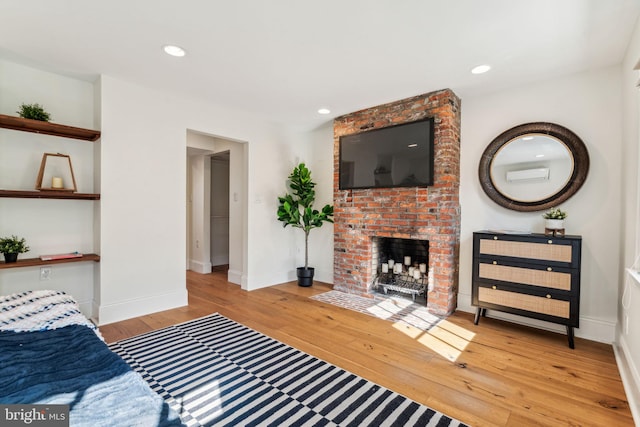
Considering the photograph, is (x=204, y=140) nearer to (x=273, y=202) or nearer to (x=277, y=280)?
Result: (x=273, y=202)

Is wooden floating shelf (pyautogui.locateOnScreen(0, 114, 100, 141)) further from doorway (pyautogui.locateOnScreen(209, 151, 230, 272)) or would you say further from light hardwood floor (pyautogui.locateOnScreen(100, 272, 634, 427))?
doorway (pyautogui.locateOnScreen(209, 151, 230, 272))

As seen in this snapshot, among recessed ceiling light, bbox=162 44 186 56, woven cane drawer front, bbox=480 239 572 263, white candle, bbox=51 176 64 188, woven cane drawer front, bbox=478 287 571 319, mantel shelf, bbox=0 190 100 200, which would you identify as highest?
recessed ceiling light, bbox=162 44 186 56

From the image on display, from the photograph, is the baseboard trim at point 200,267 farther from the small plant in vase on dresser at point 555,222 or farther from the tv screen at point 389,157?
the small plant in vase on dresser at point 555,222

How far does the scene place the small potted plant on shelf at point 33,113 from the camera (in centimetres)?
260

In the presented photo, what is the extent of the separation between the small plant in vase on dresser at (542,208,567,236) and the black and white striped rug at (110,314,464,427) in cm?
199

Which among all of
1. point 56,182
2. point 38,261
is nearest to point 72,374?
point 38,261

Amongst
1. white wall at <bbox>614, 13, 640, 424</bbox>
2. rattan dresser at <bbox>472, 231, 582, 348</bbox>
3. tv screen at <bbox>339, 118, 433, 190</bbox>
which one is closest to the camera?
white wall at <bbox>614, 13, 640, 424</bbox>

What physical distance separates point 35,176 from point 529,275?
14.8ft

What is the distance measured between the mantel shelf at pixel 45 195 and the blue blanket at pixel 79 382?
5.13 feet

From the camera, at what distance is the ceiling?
1.94 metres

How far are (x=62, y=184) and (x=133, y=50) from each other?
4.70ft

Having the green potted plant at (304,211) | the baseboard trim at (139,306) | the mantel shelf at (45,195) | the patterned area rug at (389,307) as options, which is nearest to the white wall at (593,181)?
the patterned area rug at (389,307)

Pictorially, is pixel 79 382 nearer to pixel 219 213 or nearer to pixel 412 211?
pixel 412 211

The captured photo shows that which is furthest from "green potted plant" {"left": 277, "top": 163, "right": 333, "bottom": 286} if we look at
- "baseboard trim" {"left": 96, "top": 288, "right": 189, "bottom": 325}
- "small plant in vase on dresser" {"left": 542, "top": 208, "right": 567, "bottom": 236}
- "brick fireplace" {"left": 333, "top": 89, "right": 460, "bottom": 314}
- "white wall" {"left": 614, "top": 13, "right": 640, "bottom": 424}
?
"white wall" {"left": 614, "top": 13, "right": 640, "bottom": 424}
